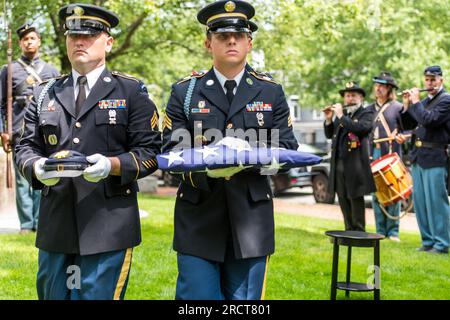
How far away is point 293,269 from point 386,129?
3978mm

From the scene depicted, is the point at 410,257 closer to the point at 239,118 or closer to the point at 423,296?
the point at 423,296

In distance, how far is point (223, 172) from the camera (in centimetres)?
370

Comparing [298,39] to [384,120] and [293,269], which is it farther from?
[293,269]

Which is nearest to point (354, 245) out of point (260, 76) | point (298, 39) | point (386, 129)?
point (260, 76)

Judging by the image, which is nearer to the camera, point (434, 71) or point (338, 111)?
point (434, 71)

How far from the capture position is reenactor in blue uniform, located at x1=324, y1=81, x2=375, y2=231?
372 inches

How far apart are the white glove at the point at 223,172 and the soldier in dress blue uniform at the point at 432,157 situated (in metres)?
5.98

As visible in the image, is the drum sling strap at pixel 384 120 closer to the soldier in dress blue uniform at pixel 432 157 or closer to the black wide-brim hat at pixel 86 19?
the soldier in dress blue uniform at pixel 432 157

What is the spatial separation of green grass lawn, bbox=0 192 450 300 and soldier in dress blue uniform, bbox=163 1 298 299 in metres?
2.19

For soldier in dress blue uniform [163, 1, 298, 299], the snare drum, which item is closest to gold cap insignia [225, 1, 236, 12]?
soldier in dress blue uniform [163, 1, 298, 299]

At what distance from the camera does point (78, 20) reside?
3916 millimetres

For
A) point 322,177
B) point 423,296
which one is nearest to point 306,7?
point 322,177

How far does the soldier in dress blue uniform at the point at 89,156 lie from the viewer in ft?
12.5
